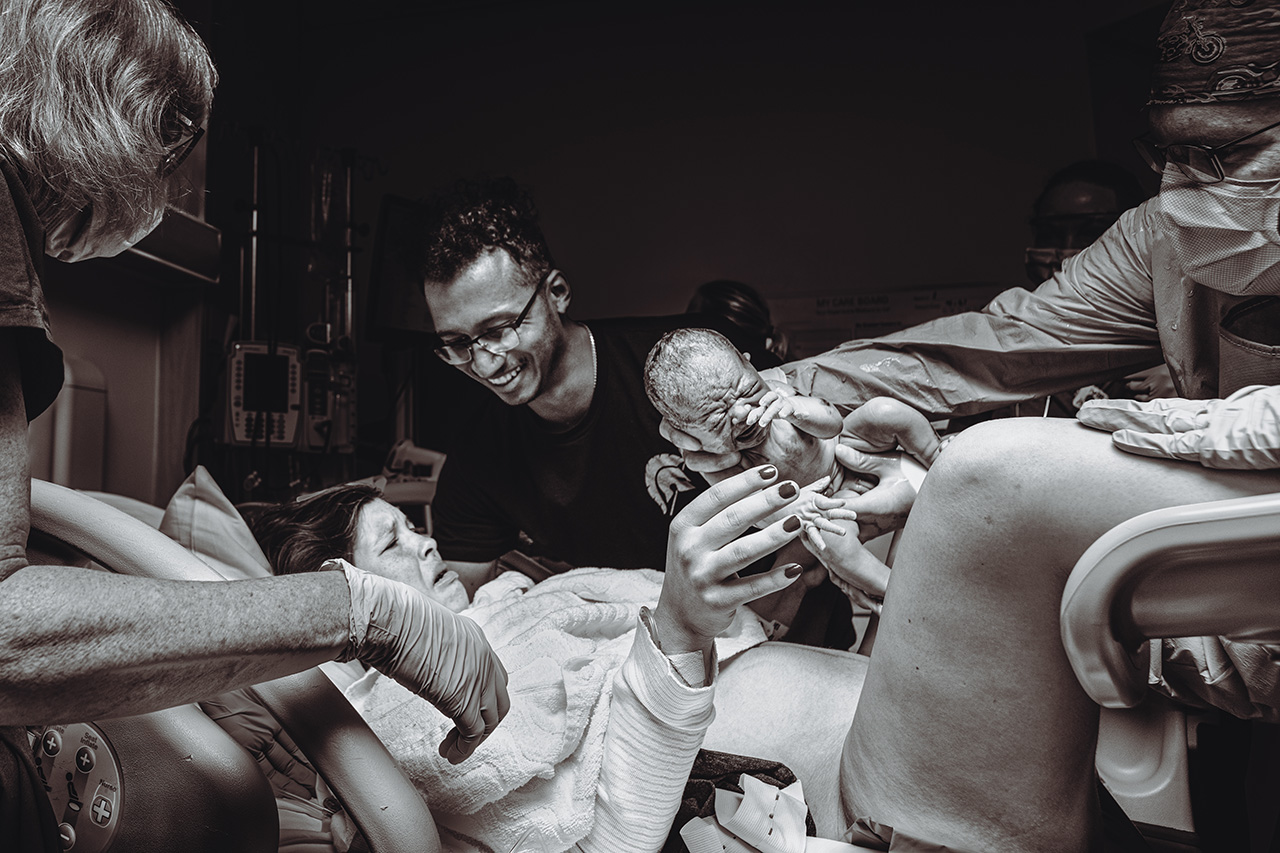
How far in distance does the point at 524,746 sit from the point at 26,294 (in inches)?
34.3

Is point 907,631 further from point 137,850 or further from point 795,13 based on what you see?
point 795,13

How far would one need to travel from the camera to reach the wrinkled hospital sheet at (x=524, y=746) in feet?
4.51

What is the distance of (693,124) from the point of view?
520 cm

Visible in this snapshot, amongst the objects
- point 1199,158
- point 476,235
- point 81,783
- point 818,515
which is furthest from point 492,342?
point 1199,158

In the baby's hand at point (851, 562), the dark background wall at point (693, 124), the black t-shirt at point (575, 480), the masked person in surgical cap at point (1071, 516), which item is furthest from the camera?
the dark background wall at point (693, 124)

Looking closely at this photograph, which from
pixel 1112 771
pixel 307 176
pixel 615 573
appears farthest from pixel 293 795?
pixel 307 176

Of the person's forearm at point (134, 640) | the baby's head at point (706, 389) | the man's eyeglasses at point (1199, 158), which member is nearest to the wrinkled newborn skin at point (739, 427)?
the baby's head at point (706, 389)

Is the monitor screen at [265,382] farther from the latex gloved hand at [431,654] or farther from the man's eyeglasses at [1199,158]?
the man's eyeglasses at [1199,158]

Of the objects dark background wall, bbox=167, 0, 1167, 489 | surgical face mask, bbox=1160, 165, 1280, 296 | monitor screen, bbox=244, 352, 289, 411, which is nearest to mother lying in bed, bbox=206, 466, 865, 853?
surgical face mask, bbox=1160, 165, 1280, 296

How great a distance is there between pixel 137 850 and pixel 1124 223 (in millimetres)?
A: 2106

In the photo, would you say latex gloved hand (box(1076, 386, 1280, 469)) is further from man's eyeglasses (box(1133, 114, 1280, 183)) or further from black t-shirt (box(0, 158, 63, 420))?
black t-shirt (box(0, 158, 63, 420))

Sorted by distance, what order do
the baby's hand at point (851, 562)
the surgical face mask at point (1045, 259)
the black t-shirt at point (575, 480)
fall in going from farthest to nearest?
the surgical face mask at point (1045, 259)
the black t-shirt at point (575, 480)
the baby's hand at point (851, 562)

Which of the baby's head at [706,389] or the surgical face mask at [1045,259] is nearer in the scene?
the baby's head at [706,389]

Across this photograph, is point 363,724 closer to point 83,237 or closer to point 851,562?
point 83,237
